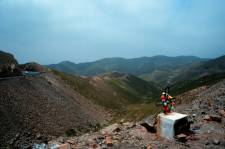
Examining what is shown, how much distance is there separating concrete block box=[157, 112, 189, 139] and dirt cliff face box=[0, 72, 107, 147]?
16435 millimetres

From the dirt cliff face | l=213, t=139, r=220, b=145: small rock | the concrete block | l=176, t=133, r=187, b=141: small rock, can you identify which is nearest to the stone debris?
the concrete block

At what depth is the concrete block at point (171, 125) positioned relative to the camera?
13450 mm

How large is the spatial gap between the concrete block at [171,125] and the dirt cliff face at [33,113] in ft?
53.9

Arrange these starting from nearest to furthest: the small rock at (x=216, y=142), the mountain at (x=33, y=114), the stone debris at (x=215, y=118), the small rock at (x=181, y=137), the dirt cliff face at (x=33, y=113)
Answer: the small rock at (x=216, y=142)
the small rock at (x=181, y=137)
the stone debris at (x=215, y=118)
the mountain at (x=33, y=114)
the dirt cliff face at (x=33, y=113)

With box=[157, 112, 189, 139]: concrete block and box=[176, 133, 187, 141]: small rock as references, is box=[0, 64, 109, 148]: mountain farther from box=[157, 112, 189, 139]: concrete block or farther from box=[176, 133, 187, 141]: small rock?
box=[176, 133, 187, 141]: small rock

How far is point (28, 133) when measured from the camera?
84.4 feet

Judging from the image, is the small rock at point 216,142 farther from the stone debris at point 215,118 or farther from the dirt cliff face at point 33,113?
the dirt cliff face at point 33,113

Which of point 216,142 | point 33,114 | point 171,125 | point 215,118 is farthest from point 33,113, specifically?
point 216,142

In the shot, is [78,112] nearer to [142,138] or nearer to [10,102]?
[10,102]

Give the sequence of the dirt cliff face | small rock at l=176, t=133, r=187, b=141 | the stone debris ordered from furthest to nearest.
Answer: the dirt cliff face
the stone debris
small rock at l=176, t=133, r=187, b=141

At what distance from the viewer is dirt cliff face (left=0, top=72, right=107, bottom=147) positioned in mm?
24938

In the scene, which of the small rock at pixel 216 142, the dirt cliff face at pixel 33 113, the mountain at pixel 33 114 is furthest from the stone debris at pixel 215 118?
the dirt cliff face at pixel 33 113

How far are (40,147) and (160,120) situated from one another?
1258 centimetres

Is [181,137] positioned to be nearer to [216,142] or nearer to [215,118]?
[216,142]
